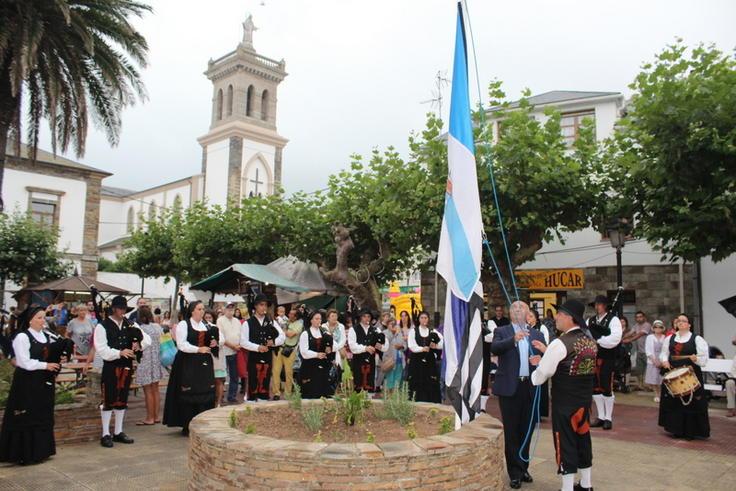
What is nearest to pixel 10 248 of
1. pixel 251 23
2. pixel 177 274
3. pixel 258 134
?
pixel 177 274

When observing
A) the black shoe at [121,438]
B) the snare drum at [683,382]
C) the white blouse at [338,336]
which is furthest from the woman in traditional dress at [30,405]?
the snare drum at [683,382]

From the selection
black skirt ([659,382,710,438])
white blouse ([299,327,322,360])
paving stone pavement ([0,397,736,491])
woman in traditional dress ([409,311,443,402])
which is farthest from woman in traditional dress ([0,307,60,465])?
black skirt ([659,382,710,438])

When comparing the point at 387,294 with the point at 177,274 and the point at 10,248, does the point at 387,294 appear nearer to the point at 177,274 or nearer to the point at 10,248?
the point at 177,274

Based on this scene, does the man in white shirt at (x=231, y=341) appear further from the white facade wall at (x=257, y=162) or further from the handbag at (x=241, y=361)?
the white facade wall at (x=257, y=162)

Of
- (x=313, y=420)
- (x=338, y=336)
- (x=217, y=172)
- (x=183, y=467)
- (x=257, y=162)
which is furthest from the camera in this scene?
(x=257, y=162)

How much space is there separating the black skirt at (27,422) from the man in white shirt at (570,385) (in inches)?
220

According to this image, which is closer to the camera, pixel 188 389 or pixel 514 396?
pixel 514 396

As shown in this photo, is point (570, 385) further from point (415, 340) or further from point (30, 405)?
point (30, 405)

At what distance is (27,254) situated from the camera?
27.7 meters

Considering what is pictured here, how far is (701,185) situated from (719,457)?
5.90 metres

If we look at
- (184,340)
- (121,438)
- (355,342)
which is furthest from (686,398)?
(121,438)

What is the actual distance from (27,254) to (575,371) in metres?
28.4

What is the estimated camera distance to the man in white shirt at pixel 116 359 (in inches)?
311

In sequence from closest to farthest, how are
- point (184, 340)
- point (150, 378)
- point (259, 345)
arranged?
point (184, 340), point (150, 378), point (259, 345)
